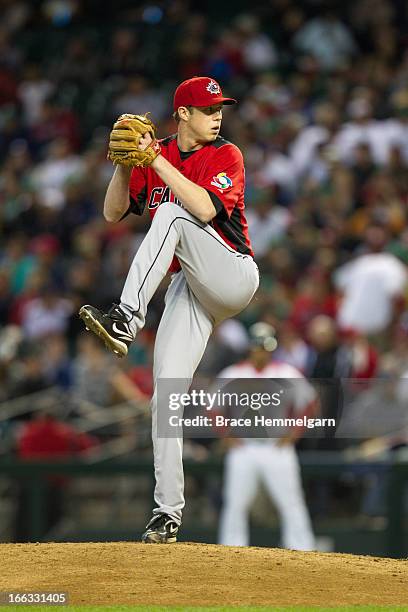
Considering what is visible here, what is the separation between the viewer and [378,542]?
975 centimetres

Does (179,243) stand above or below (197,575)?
above

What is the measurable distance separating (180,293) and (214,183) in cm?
58

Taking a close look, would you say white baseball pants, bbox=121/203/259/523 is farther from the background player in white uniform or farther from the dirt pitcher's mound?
the background player in white uniform

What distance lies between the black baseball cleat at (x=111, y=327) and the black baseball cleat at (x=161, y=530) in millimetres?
884

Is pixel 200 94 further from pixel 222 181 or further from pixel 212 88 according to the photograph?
pixel 222 181

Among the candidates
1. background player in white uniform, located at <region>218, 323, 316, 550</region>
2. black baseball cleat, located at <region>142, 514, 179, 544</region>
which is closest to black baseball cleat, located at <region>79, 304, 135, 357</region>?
black baseball cleat, located at <region>142, 514, 179, 544</region>

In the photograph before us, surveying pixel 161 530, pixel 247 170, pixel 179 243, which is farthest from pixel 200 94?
pixel 247 170

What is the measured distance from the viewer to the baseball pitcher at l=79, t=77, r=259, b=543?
5.47 meters

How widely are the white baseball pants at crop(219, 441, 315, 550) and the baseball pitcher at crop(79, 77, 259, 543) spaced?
376 cm

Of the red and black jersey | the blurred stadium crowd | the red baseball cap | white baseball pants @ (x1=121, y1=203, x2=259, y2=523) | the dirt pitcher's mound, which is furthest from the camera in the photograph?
the blurred stadium crowd

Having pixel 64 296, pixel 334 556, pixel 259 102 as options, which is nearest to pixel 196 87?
pixel 334 556

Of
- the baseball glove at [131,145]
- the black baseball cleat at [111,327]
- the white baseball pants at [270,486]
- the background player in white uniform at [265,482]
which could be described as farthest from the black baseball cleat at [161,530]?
the white baseball pants at [270,486]

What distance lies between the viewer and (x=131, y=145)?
5469mm

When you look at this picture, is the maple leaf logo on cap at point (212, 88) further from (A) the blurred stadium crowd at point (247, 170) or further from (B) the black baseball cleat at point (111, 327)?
(A) the blurred stadium crowd at point (247, 170)
